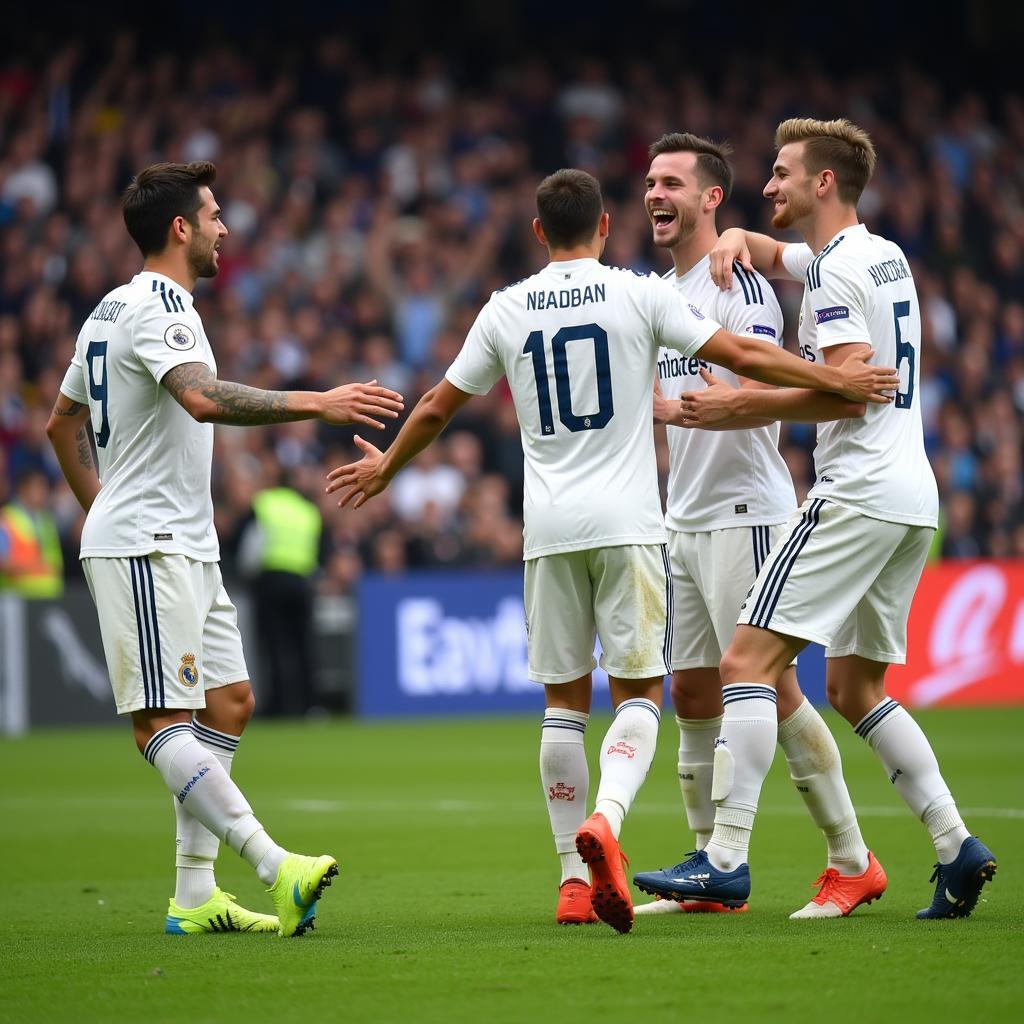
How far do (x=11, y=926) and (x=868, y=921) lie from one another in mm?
2932

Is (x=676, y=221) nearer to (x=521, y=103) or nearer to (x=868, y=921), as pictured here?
(x=868, y=921)

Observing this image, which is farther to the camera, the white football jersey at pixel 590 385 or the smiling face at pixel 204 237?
the smiling face at pixel 204 237

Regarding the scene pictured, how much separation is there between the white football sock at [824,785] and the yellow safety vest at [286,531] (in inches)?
A: 426

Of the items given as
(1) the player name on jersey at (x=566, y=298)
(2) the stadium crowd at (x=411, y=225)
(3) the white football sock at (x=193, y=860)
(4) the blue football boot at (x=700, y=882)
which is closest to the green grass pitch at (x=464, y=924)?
(4) the blue football boot at (x=700, y=882)

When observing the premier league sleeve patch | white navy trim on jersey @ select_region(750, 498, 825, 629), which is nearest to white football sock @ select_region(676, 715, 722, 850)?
white navy trim on jersey @ select_region(750, 498, 825, 629)

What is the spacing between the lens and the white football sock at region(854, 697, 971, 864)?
20.0ft

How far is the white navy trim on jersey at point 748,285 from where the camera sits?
21.7 feet

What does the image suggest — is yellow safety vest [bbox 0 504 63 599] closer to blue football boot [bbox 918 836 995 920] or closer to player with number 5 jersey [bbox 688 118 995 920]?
player with number 5 jersey [bbox 688 118 995 920]

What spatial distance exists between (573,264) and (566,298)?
143 mm

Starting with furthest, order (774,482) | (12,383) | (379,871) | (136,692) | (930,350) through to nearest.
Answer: (930,350) < (12,383) < (379,871) < (774,482) < (136,692)

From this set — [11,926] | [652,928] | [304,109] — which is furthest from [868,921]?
[304,109]

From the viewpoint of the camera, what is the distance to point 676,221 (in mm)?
6719

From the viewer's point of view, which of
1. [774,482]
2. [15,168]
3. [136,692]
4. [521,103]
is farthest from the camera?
[521,103]

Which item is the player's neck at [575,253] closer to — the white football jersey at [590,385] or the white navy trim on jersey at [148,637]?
the white football jersey at [590,385]
